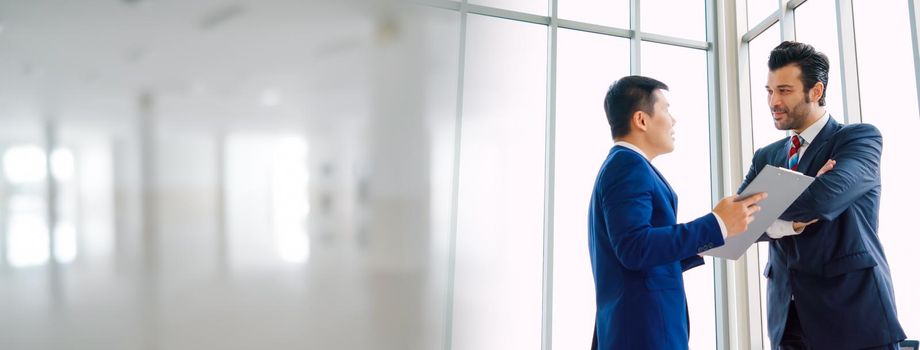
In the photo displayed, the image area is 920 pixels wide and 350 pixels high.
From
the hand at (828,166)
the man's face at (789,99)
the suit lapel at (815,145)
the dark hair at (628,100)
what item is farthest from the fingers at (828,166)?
the dark hair at (628,100)

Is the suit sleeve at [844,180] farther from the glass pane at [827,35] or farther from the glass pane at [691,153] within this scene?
the glass pane at [691,153]

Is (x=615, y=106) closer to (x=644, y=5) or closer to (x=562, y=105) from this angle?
(x=562, y=105)

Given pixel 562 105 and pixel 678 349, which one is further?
pixel 562 105

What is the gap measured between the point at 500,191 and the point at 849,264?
2318mm

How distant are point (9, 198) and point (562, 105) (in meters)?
3.29

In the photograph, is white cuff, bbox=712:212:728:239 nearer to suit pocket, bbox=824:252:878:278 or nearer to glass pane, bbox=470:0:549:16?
suit pocket, bbox=824:252:878:278

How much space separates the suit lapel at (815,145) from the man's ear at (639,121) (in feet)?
2.13

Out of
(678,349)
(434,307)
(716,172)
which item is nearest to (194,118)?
(434,307)

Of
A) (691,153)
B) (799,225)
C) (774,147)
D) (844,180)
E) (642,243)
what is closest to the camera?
(642,243)

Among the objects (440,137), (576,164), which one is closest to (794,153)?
(576,164)

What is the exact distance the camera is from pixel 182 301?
3369mm

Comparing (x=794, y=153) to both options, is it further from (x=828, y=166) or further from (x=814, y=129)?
(x=828, y=166)

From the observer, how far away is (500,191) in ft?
13.1

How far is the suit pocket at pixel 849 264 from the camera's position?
1.87 m
